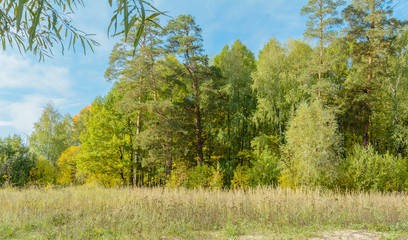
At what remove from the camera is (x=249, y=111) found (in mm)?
21656

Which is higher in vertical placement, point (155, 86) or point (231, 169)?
point (155, 86)

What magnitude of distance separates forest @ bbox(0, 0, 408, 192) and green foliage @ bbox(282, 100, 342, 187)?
6 cm

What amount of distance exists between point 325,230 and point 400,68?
19.0 m

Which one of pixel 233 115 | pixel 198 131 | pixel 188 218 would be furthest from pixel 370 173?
pixel 188 218

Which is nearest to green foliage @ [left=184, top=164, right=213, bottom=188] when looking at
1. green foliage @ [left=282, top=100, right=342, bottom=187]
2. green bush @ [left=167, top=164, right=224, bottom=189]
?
green bush @ [left=167, top=164, right=224, bottom=189]

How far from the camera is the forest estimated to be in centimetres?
1380

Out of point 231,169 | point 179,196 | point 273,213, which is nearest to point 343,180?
point 231,169

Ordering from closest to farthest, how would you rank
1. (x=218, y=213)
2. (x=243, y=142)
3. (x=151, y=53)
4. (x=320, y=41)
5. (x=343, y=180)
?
(x=218, y=213)
(x=343, y=180)
(x=151, y=53)
(x=320, y=41)
(x=243, y=142)

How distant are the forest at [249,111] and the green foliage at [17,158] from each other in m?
0.07

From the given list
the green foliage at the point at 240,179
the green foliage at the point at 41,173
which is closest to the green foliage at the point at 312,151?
the green foliage at the point at 240,179

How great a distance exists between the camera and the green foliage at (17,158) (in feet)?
52.9

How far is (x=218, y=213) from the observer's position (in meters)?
6.48

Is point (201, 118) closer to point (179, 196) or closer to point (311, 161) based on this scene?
point (311, 161)

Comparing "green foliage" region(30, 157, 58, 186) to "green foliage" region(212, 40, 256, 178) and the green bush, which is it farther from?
"green foliage" region(212, 40, 256, 178)
